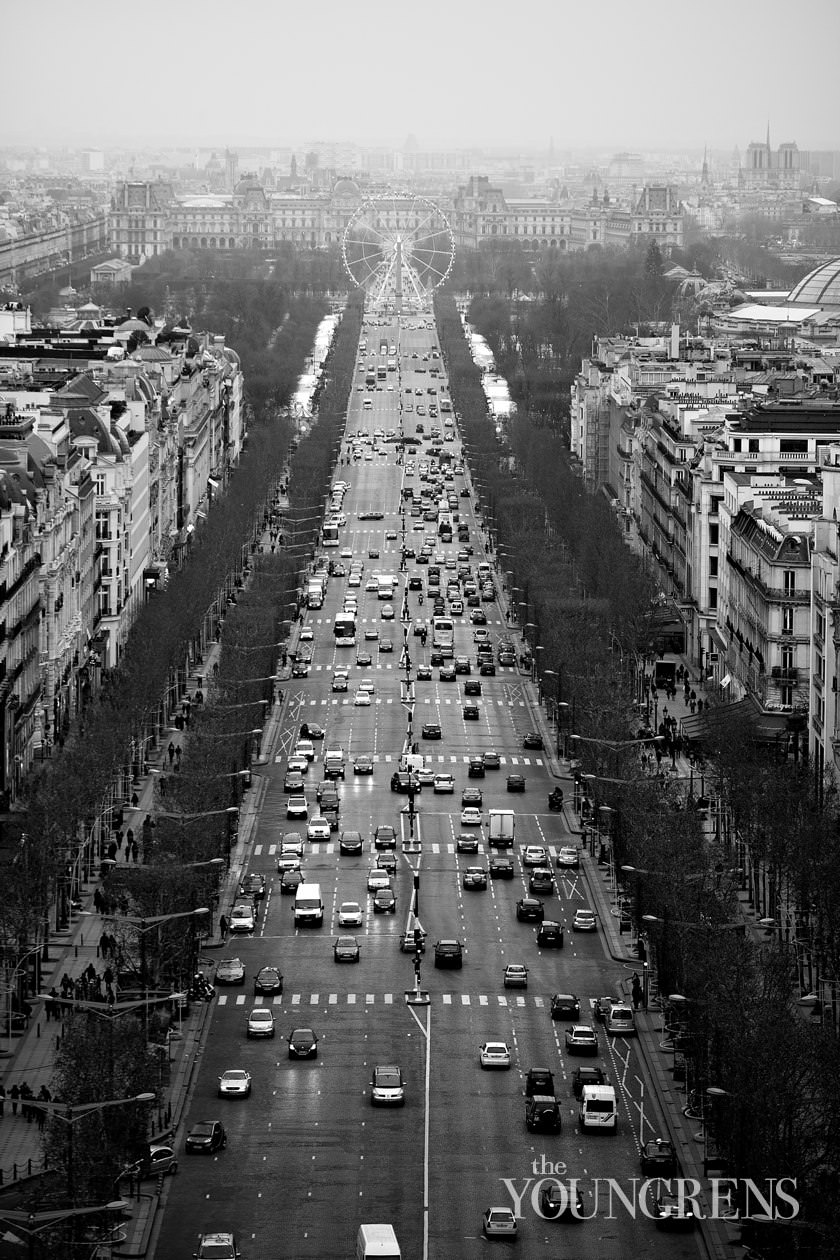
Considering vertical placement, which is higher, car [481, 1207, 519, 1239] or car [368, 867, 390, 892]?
car [481, 1207, 519, 1239]

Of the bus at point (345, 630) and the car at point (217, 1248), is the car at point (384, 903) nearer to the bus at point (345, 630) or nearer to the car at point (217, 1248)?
the car at point (217, 1248)

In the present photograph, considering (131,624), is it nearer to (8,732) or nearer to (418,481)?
(8,732)

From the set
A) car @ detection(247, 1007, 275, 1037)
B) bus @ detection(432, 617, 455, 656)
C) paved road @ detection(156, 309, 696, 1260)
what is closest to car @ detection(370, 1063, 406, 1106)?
paved road @ detection(156, 309, 696, 1260)

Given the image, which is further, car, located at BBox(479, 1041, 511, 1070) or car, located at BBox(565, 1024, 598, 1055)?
car, located at BBox(565, 1024, 598, 1055)

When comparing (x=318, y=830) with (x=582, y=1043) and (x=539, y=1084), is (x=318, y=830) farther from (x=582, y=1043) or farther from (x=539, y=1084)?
(x=539, y=1084)

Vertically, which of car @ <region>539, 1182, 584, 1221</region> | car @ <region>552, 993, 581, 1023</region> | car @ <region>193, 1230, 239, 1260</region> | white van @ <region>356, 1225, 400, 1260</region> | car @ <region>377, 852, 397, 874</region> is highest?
white van @ <region>356, 1225, 400, 1260</region>

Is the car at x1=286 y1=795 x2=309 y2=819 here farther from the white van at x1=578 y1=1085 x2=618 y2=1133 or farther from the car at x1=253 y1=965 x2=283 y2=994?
the white van at x1=578 y1=1085 x2=618 y2=1133
